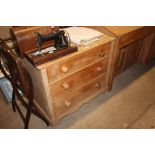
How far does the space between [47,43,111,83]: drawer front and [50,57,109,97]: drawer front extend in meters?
0.06

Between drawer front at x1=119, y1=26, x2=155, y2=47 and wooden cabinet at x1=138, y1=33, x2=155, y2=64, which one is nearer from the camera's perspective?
drawer front at x1=119, y1=26, x2=155, y2=47

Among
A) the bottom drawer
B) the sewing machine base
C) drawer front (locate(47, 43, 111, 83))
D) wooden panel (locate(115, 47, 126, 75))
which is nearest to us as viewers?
the sewing machine base

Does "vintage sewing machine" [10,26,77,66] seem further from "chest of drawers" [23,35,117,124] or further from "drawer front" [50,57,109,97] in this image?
"drawer front" [50,57,109,97]

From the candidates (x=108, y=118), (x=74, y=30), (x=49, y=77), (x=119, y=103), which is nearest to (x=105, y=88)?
(x=119, y=103)

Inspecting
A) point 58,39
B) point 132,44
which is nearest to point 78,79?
point 58,39

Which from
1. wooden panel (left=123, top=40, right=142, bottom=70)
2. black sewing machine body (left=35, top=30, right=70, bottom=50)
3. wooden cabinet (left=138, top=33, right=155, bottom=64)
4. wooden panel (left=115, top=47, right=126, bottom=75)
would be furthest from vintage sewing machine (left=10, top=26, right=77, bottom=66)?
wooden cabinet (left=138, top=33, right=155, bottom=64)

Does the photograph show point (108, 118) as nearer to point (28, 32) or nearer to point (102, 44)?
point (102, 44)

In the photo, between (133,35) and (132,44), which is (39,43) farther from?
(132,44)

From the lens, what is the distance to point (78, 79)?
62.7 inches

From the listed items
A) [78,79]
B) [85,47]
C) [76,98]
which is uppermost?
[85,47]

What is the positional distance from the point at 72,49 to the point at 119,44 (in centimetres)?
65

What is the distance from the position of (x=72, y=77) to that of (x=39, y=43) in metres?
0.44

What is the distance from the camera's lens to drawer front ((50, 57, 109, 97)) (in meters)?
1.45

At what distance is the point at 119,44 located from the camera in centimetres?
175
